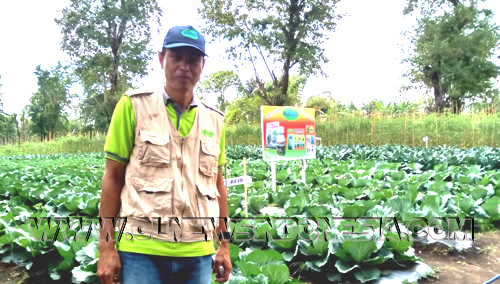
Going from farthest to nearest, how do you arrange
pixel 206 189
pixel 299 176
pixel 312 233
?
1. pixel 299 176
2. pixel 312 233
3. pixel 206 189

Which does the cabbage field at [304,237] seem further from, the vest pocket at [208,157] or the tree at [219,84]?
the tree at [219,84]

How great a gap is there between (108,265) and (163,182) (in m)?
0.39

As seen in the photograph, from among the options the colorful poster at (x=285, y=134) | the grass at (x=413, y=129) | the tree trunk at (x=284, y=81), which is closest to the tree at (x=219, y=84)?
the tree trunk at (x=284, y=81)

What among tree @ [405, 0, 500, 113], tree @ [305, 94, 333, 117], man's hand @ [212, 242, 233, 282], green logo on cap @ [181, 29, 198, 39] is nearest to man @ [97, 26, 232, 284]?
green logo on cap @ [181, 29, 198, 39]

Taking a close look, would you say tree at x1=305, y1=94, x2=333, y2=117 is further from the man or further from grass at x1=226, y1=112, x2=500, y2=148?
the man

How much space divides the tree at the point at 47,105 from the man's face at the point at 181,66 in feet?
148

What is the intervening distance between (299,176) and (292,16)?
1956 cm

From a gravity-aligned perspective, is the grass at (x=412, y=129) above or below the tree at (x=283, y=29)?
below

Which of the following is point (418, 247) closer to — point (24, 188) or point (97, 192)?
point (97, 192)

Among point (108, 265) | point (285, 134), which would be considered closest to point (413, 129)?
point (285, 134)

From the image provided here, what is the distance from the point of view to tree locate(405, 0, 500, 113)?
23.3m

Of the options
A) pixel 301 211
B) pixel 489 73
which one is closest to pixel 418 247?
pixel 301 211

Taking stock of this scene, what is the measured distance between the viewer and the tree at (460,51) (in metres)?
23.3

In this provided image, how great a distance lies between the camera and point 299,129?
6277 mm
